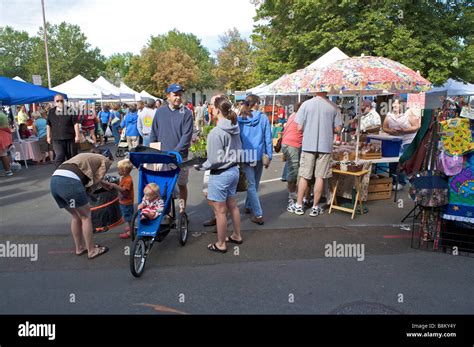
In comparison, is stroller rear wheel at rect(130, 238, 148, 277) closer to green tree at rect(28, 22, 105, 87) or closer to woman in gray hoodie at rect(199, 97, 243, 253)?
woman in gray hoodie at rect(199, 97, 243, 253)

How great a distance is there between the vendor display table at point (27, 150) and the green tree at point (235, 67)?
31038 mm

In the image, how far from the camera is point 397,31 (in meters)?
17.2

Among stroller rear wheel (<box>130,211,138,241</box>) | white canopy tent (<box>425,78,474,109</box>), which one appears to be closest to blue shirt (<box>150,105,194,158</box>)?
stroller rear wheel (<box>130,211,138,241</box>)

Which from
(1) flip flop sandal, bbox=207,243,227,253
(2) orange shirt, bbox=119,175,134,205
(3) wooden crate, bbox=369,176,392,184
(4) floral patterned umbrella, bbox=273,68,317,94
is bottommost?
(1) flip flop sandal, bbox=207,243,227,253

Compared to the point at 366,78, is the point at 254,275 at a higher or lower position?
lower

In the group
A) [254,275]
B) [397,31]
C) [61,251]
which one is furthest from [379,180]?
[397,31]

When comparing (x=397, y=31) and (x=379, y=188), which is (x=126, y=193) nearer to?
(x=379, y=188)

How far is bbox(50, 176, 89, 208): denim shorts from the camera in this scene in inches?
168

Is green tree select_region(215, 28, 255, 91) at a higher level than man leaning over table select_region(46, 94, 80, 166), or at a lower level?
higher

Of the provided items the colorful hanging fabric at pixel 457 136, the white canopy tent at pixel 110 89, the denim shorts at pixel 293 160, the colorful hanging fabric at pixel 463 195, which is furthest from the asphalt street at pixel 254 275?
the white canopy tent at pixel 110 89

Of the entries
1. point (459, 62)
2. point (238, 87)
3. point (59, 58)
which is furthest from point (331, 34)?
point (59, 58)

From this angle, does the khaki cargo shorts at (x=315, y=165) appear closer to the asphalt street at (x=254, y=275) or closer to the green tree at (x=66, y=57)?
the asphalt street at (x=254, y=275)

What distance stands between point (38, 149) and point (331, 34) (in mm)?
13942

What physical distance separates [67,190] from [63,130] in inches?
179
